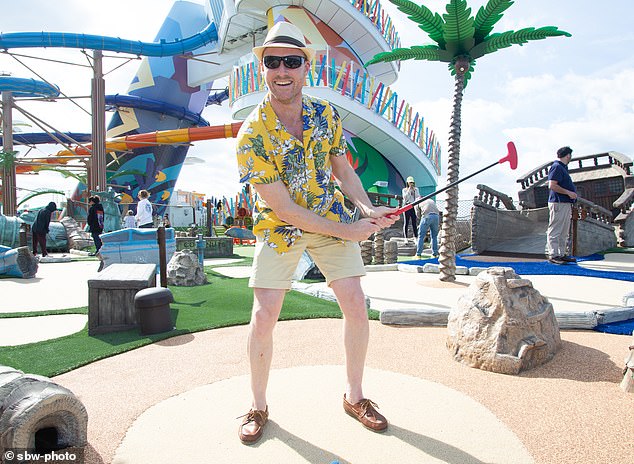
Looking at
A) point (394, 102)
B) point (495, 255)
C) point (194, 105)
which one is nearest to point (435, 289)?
point (495, 255)

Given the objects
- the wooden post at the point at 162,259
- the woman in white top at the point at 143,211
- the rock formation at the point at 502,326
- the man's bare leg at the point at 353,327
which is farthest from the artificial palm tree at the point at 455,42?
the woman in white top at the point at 143,211

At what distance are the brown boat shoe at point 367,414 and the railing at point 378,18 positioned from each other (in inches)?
937

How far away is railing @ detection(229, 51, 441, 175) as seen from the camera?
19812 mm

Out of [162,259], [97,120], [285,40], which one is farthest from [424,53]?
[97,120]

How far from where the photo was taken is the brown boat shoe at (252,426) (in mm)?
1888

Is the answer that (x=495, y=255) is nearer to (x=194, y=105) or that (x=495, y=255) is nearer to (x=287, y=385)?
(x=287, y=385)

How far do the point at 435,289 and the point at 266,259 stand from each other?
446cm

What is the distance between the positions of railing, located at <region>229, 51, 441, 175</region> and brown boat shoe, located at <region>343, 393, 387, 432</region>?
18367mm

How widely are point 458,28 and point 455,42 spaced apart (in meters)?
0.25

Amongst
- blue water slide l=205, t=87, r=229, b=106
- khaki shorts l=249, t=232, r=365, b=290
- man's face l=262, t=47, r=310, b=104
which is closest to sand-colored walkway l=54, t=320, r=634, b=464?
khaki shorts l=249, t=232, r=365, b=290

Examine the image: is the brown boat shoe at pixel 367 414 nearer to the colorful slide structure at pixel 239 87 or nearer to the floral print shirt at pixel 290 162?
the floral print shirt at pixel 290 162

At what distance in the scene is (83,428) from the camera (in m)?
1.63

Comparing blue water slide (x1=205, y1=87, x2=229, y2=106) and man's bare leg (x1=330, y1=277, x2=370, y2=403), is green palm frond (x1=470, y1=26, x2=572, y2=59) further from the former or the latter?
blue water slide (x1=205, y1=87, x2=229, y2=106)

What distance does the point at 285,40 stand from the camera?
1.98 meters
